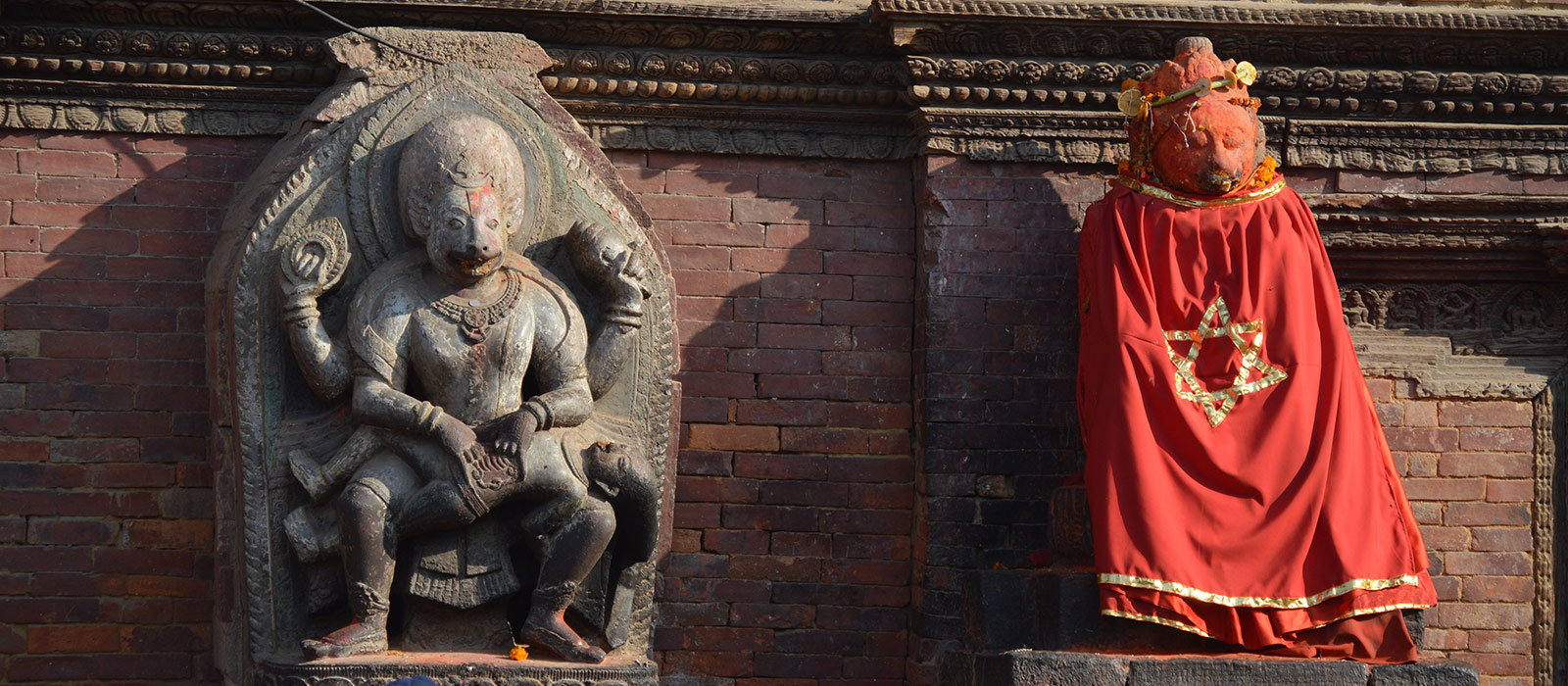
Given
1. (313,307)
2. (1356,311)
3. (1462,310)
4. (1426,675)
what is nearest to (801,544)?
(313,307)

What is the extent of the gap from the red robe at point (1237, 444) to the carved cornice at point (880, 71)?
0.70 m

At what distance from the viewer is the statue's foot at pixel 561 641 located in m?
4.56

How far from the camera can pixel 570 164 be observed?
504 cm

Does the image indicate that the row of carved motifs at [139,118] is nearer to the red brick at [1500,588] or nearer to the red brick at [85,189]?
the red brick at [85,189]

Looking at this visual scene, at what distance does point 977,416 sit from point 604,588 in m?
1.49

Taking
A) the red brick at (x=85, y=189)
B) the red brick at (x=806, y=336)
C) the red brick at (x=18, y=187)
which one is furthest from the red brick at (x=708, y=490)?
the red brick at (x=18, y=187)

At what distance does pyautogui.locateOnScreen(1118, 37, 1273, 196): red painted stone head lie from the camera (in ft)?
16.4

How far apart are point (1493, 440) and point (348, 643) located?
412cm

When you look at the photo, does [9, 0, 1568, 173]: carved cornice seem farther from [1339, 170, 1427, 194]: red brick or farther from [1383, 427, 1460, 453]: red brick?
[1383, 427, 1460, 453]: red brick

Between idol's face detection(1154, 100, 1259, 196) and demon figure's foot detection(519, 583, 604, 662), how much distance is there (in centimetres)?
230

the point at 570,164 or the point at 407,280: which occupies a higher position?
the point at 570,164

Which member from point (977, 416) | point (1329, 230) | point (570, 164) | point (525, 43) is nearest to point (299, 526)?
point (570, 164)

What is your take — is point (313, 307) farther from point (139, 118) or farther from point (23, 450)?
point (23, 450)

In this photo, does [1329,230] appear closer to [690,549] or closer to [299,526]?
[690,549]
